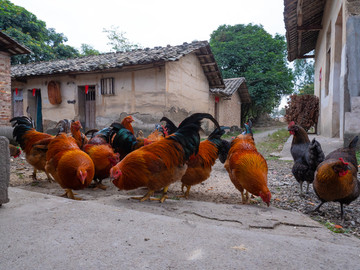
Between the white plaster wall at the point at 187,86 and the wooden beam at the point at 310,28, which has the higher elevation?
the wooden beam at the point at 310,28

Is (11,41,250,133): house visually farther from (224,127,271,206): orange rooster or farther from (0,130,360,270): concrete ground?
(0,130,360,270): concrete ground

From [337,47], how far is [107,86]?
31.5 feet

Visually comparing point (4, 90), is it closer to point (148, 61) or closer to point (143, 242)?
point (148, 61)

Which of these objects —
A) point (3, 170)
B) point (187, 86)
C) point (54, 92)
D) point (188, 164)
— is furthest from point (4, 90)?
point (188, 164)

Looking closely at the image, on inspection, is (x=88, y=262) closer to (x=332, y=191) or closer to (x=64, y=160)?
(x=64, y=160)

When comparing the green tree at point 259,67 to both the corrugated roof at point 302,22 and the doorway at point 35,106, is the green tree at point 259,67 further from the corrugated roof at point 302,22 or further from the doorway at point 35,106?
the doorway at point 35,106

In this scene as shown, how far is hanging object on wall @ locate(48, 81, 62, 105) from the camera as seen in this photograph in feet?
43.0

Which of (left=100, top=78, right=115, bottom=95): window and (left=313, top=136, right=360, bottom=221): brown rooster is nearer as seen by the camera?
(left=313, top=136, right=360, bottom=221): brown rooster

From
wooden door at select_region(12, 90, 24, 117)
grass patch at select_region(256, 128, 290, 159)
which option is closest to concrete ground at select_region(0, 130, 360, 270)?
grass patch at select_region(256, 128, 290, 159)

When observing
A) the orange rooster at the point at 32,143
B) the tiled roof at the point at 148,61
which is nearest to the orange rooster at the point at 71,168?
the orange rooster at the point at 32,143

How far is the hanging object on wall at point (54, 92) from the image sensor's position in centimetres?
1309

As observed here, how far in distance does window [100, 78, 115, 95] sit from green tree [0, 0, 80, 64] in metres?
12.5

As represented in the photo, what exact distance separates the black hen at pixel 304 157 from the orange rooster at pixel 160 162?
1.75 metres

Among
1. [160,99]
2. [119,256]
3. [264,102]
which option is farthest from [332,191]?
[264,102]
